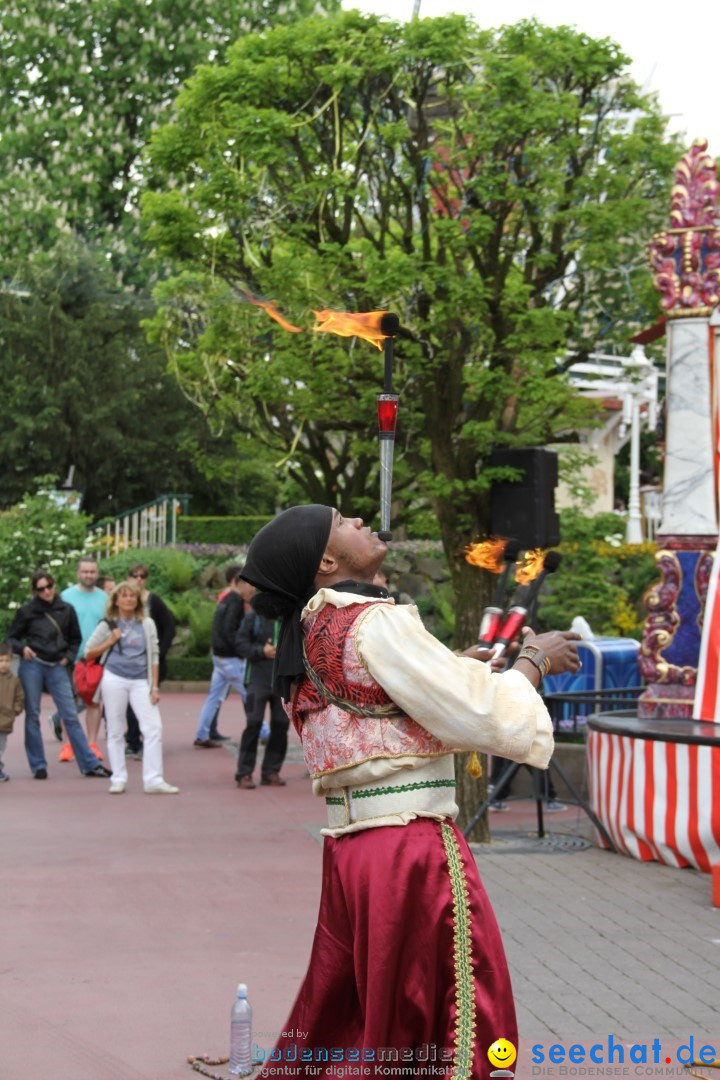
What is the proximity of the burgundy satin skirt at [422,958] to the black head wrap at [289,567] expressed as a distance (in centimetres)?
54

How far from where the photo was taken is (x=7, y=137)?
32.1m

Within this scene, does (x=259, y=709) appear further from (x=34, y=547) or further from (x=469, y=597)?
(x=34, y=547)

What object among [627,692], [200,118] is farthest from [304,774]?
[200,118]

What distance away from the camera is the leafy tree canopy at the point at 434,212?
12695 mm

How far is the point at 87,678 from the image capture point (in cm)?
1332

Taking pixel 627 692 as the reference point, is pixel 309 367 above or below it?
above

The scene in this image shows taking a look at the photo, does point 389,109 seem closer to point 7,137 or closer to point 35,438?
point 35,438

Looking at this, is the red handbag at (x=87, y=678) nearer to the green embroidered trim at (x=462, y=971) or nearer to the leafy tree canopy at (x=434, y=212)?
the leafy tree canopy at (x=434, y=212)

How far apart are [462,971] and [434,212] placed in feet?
37.2

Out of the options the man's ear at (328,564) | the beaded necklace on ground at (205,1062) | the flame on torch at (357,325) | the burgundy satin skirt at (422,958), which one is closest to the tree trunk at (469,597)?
the beaded necklace on ground at (205,1062)

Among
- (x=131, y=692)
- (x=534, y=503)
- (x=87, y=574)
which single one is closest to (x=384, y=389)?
(x=534, y=503)

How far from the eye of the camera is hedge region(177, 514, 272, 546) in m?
26.2

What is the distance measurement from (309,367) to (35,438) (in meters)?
16.3

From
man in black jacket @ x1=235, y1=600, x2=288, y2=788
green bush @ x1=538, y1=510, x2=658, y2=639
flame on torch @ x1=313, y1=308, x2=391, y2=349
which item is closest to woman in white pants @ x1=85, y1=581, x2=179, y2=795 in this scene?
man in black jacket @ x1=235, y1=600, x2=288, y2=788
